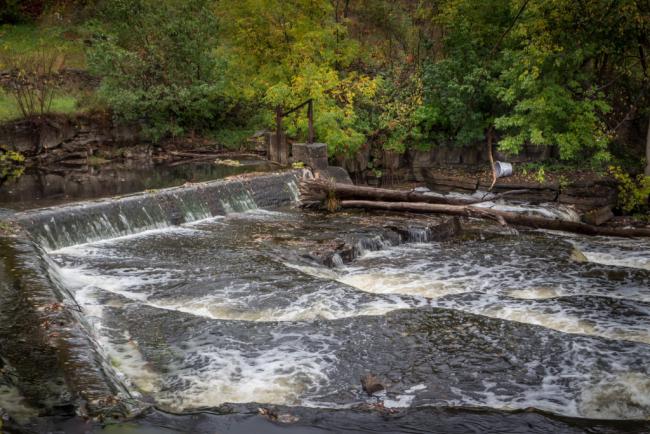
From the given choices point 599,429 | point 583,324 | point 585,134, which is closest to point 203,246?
point 583,324

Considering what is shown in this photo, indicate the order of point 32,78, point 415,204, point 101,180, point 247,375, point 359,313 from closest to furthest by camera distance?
point 247,375 < point 359,313 < point 415,204 < point 101,180 < point 32,78

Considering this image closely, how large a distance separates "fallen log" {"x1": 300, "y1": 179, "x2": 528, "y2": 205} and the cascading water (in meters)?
0.61

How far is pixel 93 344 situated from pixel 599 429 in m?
5.03

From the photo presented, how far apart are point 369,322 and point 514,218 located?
4.77 metres

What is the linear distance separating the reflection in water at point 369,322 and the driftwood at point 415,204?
0.64m

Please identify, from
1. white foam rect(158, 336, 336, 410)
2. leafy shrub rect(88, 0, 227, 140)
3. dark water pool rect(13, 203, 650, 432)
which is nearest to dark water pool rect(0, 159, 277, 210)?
leafy shrub rect(88, 0, 227, 140)

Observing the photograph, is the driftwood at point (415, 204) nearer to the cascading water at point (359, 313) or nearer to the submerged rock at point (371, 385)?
the cascading water at point (359, 313)

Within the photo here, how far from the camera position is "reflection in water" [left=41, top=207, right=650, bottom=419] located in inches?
268

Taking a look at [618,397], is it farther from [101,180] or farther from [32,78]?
Answer: [32,78]

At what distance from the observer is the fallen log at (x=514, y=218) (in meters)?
11.4

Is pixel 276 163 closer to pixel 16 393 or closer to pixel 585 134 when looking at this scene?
pixel 585 134

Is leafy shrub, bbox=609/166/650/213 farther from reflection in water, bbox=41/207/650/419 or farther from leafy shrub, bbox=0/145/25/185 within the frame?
leafy shrub, bbox=0/145/25/185

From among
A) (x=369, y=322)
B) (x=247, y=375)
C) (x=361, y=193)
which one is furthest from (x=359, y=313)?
(x=361, y=193)

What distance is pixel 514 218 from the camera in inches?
473
